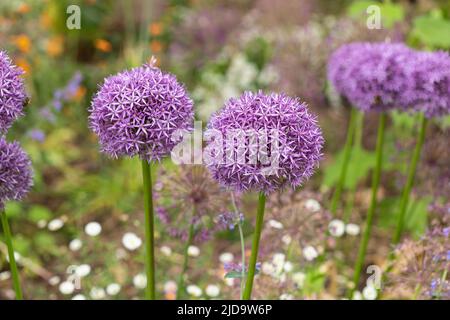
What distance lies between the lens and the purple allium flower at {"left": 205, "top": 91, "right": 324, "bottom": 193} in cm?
183

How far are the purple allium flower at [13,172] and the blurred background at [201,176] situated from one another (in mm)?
659

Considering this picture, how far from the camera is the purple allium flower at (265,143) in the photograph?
1.83 m

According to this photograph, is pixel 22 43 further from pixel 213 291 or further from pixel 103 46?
pixel 213 291

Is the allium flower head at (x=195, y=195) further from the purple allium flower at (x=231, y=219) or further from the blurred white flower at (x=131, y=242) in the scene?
the blurred white flower at (x=131, y=242)

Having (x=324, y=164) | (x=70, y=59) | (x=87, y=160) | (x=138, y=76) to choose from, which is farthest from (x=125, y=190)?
(x=138, y=76)

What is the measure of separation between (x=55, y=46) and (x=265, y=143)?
4788 millimetres

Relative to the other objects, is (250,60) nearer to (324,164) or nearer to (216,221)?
(324,164)

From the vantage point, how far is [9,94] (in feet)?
6.44

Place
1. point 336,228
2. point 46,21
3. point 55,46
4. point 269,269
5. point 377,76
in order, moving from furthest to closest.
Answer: point 46,21 < point 55,46 < point 336,228 < point 269,269 < point 377,76

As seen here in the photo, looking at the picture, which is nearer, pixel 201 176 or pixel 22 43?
pixel 201 176

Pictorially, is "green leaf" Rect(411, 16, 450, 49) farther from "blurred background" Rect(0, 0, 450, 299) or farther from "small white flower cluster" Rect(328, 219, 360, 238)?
"small white flower cluster" Rect(328, 219, 360, 238)

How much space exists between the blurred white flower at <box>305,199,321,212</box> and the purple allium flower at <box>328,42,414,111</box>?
0.56 m

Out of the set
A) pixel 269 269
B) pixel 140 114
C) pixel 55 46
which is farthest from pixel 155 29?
pixel 140 114
